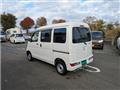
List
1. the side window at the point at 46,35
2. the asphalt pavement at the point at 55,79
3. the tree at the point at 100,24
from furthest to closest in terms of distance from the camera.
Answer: the tree at the point at 100,24 < the side window at the point at 46,35 < the asphalt pavement at the point at 55,79

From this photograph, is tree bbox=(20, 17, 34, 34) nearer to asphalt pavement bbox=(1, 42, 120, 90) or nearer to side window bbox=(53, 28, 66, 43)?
asphalt pavement bbox=(1, 42, 120, 90)

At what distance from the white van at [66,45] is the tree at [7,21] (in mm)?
42767

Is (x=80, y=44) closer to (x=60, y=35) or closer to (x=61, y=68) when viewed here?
(x=60, y=35)

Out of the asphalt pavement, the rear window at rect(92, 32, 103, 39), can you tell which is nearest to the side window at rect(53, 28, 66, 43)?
the asphalt pavement

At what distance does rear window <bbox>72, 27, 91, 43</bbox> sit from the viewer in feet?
19.9

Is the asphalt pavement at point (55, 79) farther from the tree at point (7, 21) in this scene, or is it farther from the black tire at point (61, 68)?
the tree at point (7, 21)

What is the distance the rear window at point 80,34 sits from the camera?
6055 millimetres

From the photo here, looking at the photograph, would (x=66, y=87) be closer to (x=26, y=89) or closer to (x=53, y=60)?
(x=26, y=89)

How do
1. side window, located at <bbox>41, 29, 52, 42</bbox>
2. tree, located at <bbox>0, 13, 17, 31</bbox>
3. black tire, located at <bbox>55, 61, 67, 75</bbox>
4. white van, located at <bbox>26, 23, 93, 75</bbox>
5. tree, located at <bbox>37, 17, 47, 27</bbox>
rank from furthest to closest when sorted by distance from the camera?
tree, located at <bbox>37, 17, 47, 27</bbox>, tree, located at <bbox>0, 13, 17, 31</bbox>, side window, located at <bbox>41, 29, 52, 42</bbox>, black tire, located at <bbox>55, 61, 67, 75</bbox>, white van, located at <bbox>26, 23, 93, 75</bbox>

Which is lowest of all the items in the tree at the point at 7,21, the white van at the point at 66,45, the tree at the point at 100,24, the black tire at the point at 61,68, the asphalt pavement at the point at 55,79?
the asphalt pavement at the point at 55,79

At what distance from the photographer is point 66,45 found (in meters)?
5.95

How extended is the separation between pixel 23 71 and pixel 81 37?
3.05 m

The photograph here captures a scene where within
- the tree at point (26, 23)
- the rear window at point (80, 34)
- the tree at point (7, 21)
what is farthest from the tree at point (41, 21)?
the rear window at point (80, 34)

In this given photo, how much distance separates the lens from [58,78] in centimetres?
608
